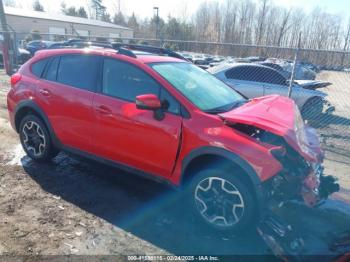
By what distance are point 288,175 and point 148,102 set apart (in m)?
1.60

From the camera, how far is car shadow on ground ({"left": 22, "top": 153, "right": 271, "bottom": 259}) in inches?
126

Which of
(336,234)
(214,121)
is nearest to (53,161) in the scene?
(214,121)

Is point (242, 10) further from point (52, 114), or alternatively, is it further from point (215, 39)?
point (52, 114)

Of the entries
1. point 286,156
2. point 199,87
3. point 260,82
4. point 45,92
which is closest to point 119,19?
point 260,82

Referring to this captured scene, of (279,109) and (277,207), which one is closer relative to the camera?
(277,207)

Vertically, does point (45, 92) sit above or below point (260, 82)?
above

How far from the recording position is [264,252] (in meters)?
3.12

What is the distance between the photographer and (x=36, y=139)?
189 inches

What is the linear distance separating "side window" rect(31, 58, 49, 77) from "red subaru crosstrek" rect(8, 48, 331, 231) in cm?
2

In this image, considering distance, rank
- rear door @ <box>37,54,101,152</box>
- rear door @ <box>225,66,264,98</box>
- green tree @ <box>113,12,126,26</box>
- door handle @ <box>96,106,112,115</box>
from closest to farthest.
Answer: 1. door handle @ <box>96,106,112,115</box>
2. rear door @ <box>37,54,101,152</box>
3. rear door @ <box>225,66,264,98</box>
4. green tree @ <box>113,12,126,26</box>

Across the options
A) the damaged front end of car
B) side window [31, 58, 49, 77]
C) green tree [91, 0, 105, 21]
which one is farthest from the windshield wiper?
green tree [91, 0, 105, 21]

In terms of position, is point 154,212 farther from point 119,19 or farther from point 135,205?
point 119,19

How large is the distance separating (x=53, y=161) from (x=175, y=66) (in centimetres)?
249

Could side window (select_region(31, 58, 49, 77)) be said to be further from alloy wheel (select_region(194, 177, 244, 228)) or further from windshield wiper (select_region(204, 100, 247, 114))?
alloy wheel (select_region(194, 177, 244, 228))
